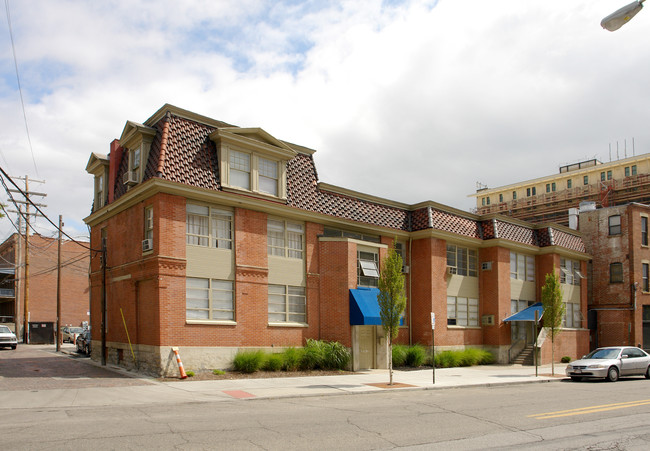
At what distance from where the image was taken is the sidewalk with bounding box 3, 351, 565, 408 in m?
14.2

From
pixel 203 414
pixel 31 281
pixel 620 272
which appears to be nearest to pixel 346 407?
pixel 203 414

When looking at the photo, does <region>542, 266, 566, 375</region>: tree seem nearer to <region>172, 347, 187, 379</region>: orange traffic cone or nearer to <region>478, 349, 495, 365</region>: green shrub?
<region>478, 349, 495, 365</region>: green shrub

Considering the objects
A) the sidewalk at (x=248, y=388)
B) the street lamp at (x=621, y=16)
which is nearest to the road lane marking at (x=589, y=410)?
the sidewalk at (x=248, y=388)

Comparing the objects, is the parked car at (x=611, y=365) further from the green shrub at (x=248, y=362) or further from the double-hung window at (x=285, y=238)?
the green shrub at (x=248, y=362)

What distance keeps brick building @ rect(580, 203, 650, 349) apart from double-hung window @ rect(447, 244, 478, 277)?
12943mm

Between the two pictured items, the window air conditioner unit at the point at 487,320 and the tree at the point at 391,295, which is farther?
the window air conditioner unit at the point at 487,320

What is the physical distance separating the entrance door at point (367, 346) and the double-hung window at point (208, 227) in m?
7.39

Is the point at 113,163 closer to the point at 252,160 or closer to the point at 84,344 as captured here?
the point at 252,160

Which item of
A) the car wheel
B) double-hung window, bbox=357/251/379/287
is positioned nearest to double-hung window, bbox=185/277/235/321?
double-hung window, bbox=357/251/379/287

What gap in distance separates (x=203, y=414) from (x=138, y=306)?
32.4 ft

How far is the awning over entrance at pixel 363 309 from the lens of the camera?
23281 mm

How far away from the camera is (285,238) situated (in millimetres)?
23641

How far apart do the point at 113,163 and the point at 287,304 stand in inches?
380

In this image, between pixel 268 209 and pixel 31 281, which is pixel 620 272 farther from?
pixel 31 281
